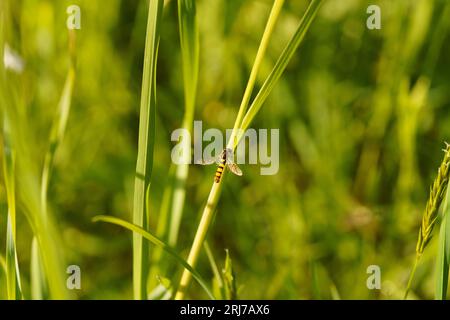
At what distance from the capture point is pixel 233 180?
1.71 meters

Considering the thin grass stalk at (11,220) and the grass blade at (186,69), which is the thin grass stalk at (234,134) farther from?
the thin grass stalk at (11,220)

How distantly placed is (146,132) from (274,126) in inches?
36.7

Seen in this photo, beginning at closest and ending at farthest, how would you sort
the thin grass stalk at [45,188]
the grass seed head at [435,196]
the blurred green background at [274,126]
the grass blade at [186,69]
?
the grass seed head at [435,196], the grass blade at [186,69], the thin grass stalk at [45,188], the blurred green background at [274,126]

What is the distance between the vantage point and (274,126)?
5.77 ft

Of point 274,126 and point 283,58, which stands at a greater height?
point 283,58

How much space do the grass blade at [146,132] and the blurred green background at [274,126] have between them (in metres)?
0.67

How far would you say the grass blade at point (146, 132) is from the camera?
84 centimetres

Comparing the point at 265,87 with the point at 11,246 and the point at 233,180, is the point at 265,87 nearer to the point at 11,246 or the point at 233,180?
the point at 11,246

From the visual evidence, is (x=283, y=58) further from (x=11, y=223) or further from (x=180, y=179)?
(x=11, y=223)

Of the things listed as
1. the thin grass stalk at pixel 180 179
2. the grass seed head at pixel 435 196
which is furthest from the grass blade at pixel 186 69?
the grass seed head at pixel 435 196

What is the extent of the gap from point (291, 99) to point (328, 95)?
0.11 meters

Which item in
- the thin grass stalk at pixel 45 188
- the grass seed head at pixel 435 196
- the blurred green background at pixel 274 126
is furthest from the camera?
the blurred green background at pixel 274 126

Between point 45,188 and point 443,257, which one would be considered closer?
point 443,257

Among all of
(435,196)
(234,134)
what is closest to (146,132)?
(234,134)
